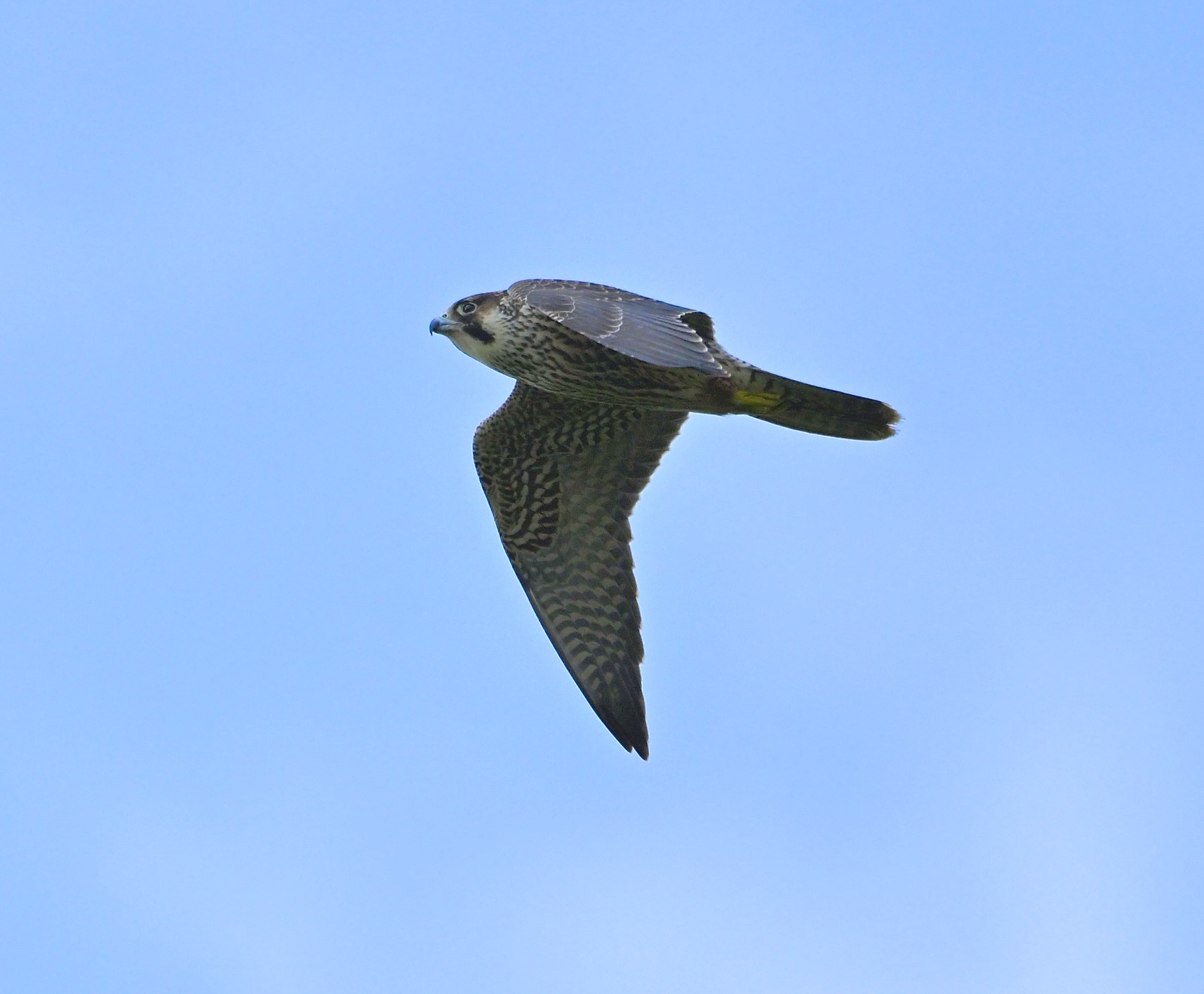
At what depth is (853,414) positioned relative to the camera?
32.0 feet

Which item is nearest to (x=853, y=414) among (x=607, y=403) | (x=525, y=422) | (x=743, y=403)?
(x=743, y=403)

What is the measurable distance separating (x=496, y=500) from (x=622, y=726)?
1708 millimetres

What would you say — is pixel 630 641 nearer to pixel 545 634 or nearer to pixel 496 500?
pixel 545 634

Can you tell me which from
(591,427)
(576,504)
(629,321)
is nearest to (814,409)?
(629,321)

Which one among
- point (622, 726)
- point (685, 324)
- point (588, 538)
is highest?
point (685, 324)

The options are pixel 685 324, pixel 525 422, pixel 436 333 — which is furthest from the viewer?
pixel 525 422

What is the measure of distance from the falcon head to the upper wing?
0.18 metres

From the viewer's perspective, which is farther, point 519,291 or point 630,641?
point 630,641

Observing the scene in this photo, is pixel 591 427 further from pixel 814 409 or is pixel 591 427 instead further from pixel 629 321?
pixel 629 321

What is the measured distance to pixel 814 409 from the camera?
980 centimetres

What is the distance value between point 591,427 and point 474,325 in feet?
3.83

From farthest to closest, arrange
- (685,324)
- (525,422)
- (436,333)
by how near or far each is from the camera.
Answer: (525,422) < (436,333) < (685,324)

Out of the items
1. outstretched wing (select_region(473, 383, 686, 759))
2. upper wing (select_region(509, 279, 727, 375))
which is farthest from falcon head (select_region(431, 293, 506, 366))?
outstretched wing (select_region(473, 383, 686, 759))

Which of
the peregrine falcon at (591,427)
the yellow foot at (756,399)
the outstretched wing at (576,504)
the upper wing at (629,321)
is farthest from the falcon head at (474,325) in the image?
the yellow foot at (756,399)
